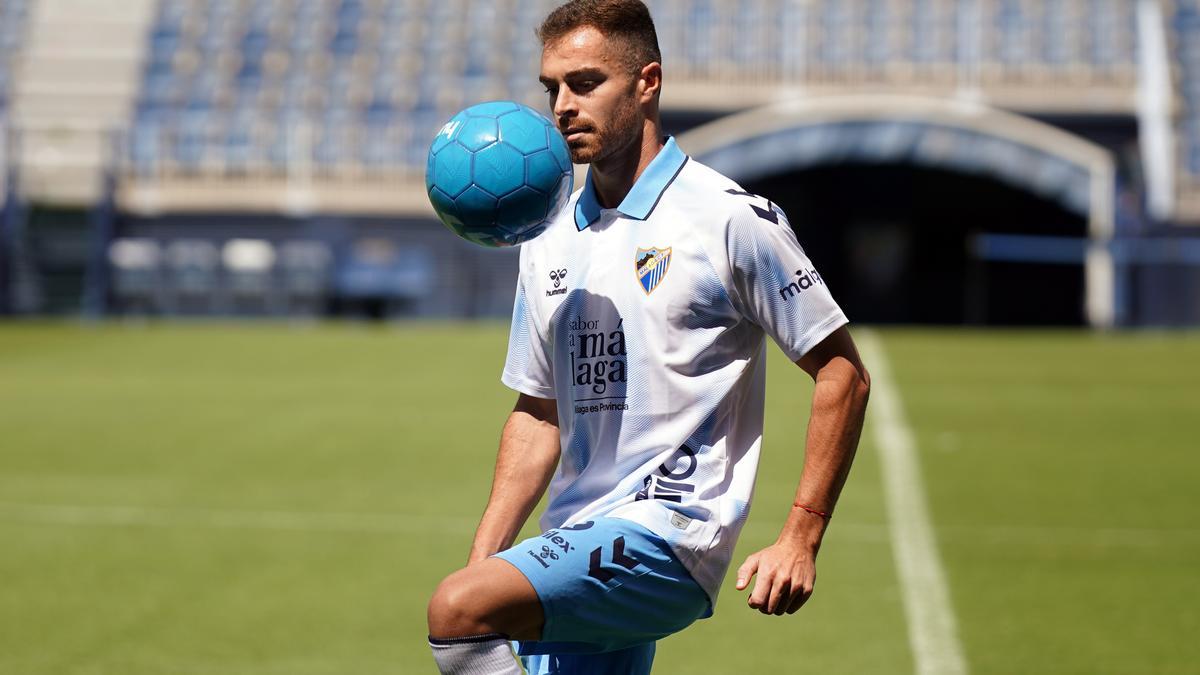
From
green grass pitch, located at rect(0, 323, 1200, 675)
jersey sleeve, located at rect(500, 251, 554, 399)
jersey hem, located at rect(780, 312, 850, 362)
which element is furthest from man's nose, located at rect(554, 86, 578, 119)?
green grass pitch, located at rect(0, 323, 1200, 675)

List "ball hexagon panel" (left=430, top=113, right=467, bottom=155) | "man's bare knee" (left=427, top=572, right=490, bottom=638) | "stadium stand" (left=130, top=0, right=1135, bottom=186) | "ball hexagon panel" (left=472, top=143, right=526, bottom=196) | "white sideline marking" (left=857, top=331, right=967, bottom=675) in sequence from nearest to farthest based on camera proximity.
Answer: "man's bare knee" (left=427, top=572, right=490, bottom=638)
"ball hexagon panel" (left=472, top=143, right=526, bottom=196)
"ball hexagon panel" (left=430, top=113, right=467, bottom=155)
"white sideline marking" (left=857, top=331, right=967, bottom=675)
"stadium stand" (left=130, top=0, right=1135, bottom=186)

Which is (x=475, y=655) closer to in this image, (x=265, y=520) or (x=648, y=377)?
(x=648, y=377)

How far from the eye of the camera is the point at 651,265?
3.67m

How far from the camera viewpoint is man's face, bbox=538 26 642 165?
3584 millimetres

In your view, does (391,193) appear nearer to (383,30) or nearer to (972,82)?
(383,30)

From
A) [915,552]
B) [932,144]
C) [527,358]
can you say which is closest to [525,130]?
[527,358]

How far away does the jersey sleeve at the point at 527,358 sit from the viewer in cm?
398

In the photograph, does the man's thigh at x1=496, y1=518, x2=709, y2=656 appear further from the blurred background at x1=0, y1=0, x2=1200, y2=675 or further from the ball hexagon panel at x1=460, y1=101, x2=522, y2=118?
the blurred background at x1=0, y1=0, x2=1200, y2=675

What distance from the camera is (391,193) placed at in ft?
113

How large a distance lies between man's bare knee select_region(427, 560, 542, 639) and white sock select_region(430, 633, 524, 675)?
0.01 meters

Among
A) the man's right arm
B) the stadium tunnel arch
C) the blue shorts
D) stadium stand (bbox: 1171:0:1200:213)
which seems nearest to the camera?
the blue shorts

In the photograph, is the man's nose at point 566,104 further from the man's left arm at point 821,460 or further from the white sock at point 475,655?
the white sock at point 475,655

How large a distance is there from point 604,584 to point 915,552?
6.39m

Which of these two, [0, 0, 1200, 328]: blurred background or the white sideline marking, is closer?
the white sideline marking
